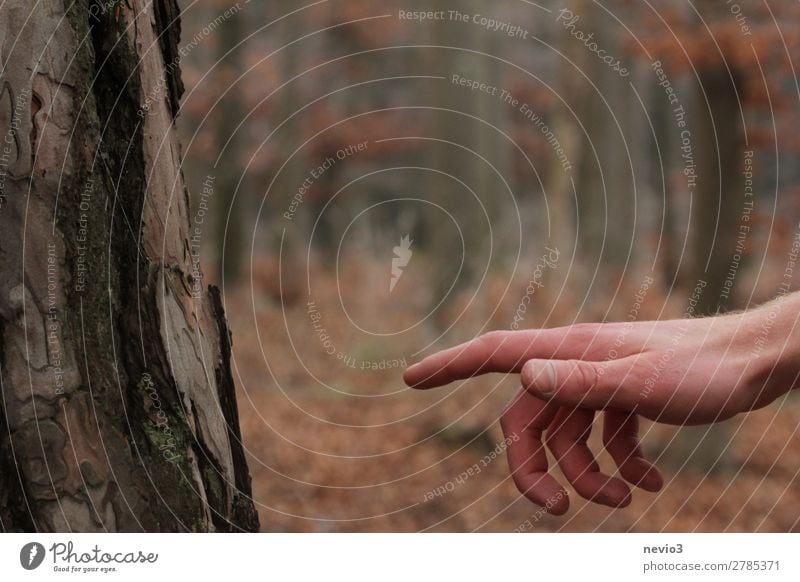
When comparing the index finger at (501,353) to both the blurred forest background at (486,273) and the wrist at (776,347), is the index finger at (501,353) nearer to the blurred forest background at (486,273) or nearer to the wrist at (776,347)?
the wrist at (776,347)

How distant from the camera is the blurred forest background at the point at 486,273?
4.20 m

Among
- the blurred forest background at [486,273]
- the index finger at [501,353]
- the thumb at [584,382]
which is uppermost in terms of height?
the blurred forest background at [486,273]

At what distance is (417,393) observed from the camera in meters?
5.40

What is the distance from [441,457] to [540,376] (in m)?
3.44

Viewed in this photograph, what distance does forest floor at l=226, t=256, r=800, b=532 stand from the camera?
4184 mm

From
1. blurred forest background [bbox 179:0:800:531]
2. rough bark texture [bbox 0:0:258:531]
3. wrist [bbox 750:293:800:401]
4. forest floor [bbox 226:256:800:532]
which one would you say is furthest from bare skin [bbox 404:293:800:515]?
forest floor [bbox 226:256:800:532]

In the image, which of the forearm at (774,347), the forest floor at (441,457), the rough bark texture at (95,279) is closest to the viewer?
the rough bark texture at (95,279)

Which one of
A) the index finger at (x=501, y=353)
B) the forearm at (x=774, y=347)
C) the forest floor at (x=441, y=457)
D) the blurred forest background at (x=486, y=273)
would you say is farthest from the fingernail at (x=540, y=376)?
the forest floor at (x=441, y=457)

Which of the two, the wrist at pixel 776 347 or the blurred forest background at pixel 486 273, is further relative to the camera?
the blurred forest background at pixel 486 273

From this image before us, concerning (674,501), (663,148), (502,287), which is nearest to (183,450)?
(674,501)

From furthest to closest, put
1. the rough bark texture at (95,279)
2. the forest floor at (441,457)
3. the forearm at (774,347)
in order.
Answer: the forest floor at (441,457)
the forearm at (774,347)
the rough bark texture at (95,279)

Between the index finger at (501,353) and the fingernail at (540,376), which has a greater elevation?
the index finger at (501,353)
